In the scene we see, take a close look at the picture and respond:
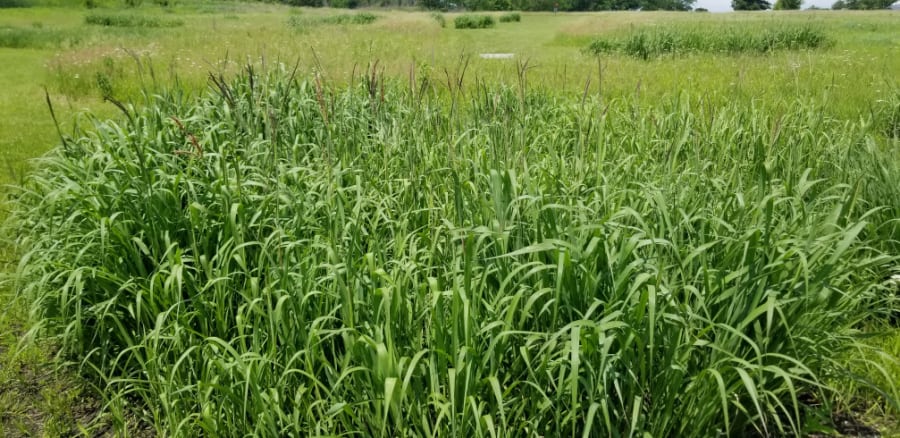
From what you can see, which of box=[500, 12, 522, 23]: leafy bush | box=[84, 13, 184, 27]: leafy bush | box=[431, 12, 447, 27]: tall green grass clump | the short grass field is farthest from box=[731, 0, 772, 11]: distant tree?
the short grass field

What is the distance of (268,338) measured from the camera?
7.23 ft

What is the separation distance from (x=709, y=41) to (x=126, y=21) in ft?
91.2

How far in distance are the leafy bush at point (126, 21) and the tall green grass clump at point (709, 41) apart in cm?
2191

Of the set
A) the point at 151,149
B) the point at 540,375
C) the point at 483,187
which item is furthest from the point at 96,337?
the point at 540,375

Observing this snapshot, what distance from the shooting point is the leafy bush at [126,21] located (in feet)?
93.6

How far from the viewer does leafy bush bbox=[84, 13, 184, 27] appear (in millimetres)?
28533

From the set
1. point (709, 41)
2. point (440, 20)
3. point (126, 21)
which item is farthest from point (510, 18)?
point (709, 41)

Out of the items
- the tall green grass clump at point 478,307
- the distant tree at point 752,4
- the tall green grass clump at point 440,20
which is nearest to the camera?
the tall green grass clump at point 478,307

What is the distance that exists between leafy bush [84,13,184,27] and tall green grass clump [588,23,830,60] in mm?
21914

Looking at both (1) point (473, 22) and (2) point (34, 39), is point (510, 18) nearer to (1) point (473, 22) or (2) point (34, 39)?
(1) point (473, 22)

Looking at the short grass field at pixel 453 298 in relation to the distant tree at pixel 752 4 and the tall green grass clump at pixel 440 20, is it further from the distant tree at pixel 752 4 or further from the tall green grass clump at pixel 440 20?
the distant tree at pixel 752 4

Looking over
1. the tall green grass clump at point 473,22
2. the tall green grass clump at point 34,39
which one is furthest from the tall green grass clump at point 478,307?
the tall green grass clump at point 473,22

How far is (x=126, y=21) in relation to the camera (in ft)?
99.1

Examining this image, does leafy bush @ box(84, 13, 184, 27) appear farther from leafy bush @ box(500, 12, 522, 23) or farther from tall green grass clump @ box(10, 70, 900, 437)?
tall green grass clump @ box(10, 70, 900, 437)
